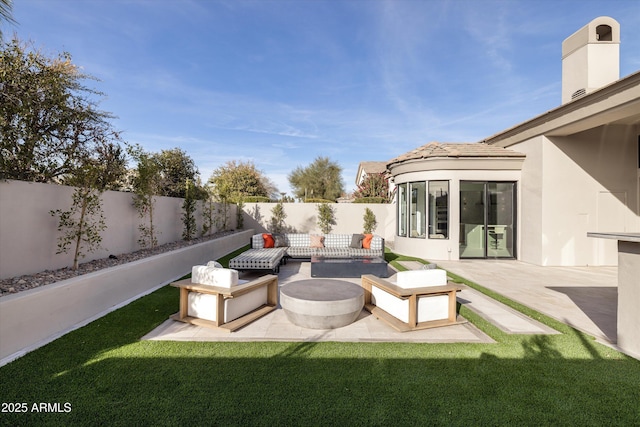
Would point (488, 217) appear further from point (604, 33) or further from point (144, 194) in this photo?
point (144, 194)

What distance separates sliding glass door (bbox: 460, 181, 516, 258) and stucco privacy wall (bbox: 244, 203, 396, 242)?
625 cm

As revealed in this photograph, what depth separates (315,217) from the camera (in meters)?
16.6

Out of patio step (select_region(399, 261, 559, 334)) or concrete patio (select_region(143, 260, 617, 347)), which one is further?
patio step (select_region(399, 261, 559, 334))

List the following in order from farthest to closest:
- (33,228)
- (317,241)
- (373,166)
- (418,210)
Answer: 1. (373,166)
2. (418,210)
3. (317,241)
4. (33,228)

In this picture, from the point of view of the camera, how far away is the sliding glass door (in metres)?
9.62

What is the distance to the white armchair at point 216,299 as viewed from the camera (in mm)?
3930

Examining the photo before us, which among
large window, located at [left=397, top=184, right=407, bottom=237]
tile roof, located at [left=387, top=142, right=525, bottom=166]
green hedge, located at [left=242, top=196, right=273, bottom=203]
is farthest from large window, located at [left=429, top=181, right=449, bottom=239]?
green hedge, located at [left=242, top=196, right=273, bottom=203]

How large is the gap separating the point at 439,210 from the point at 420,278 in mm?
6448

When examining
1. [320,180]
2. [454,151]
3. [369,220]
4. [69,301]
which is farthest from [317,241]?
[320,180]

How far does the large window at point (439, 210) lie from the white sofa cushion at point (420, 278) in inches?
241

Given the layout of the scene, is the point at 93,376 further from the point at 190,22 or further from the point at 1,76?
the point at 190,22

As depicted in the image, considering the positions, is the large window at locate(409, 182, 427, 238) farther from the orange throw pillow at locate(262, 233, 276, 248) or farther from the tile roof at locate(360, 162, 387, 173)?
the tile roof at locate(360, 162, 387, 173)

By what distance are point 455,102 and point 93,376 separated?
1726cm

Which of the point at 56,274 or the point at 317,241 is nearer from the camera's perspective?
the point at 56,274
